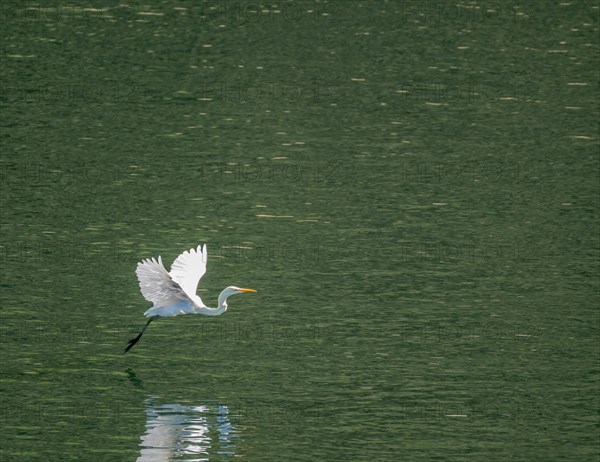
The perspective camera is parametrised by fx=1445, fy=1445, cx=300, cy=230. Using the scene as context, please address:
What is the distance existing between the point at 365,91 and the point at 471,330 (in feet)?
63.9

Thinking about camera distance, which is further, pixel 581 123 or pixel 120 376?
pixel 581 123

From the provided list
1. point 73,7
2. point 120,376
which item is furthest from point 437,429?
point 73,7

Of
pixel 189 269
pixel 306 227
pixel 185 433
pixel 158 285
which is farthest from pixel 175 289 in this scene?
pixel 306 227

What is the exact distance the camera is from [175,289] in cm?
2761

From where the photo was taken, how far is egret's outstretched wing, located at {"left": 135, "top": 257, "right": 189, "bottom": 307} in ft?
88.3

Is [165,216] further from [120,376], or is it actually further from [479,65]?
[479,65]

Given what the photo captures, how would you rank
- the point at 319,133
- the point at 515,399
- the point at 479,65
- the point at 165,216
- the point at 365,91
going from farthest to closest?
the point at 479,65
the point at 365,91
the point at 319,133
the point at 165,216
the point at 515,399

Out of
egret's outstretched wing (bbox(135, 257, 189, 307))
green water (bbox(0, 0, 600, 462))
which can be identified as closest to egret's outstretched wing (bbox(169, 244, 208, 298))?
egret's outstretched wing (bbox(135, 257, 189, 307))

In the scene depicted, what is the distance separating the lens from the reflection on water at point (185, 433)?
2450 cm

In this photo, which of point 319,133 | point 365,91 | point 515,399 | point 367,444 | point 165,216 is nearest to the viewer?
point 367,444

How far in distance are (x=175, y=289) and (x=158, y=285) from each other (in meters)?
0.34

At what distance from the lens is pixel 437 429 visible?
85.4 ft

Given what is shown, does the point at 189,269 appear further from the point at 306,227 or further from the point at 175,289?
the point at 306,227

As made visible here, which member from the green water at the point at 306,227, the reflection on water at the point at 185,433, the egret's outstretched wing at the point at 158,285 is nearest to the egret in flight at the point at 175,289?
the egret's outstretched wing at the point at 158,285
